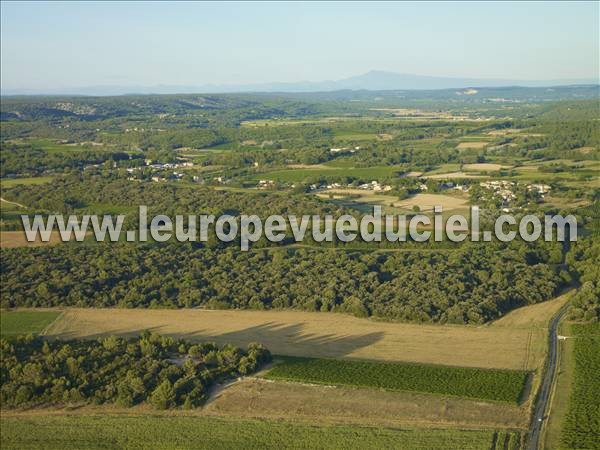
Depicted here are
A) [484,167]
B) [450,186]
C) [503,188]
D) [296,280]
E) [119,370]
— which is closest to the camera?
[119,370]

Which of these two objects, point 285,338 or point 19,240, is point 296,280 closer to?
point 285,338

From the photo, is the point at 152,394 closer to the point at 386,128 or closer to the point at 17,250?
the point at 17,250

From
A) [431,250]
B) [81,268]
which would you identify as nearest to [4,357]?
[81,268]

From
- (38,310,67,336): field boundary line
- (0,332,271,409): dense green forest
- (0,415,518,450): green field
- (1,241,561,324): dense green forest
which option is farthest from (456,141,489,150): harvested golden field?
(0,415,518,450): green field

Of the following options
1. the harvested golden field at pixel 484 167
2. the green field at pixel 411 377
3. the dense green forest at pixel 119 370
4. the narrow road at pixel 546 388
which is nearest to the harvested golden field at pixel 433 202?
the harvested golden field at pixel 484 167

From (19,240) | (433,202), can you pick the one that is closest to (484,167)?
(433,202)

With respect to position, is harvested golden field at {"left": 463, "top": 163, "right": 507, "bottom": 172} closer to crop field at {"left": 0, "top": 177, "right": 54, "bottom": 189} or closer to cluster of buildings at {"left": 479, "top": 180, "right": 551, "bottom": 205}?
cluster of buildings at {"left": 479, "top": 180, "right": 551, "bottom": 205}
